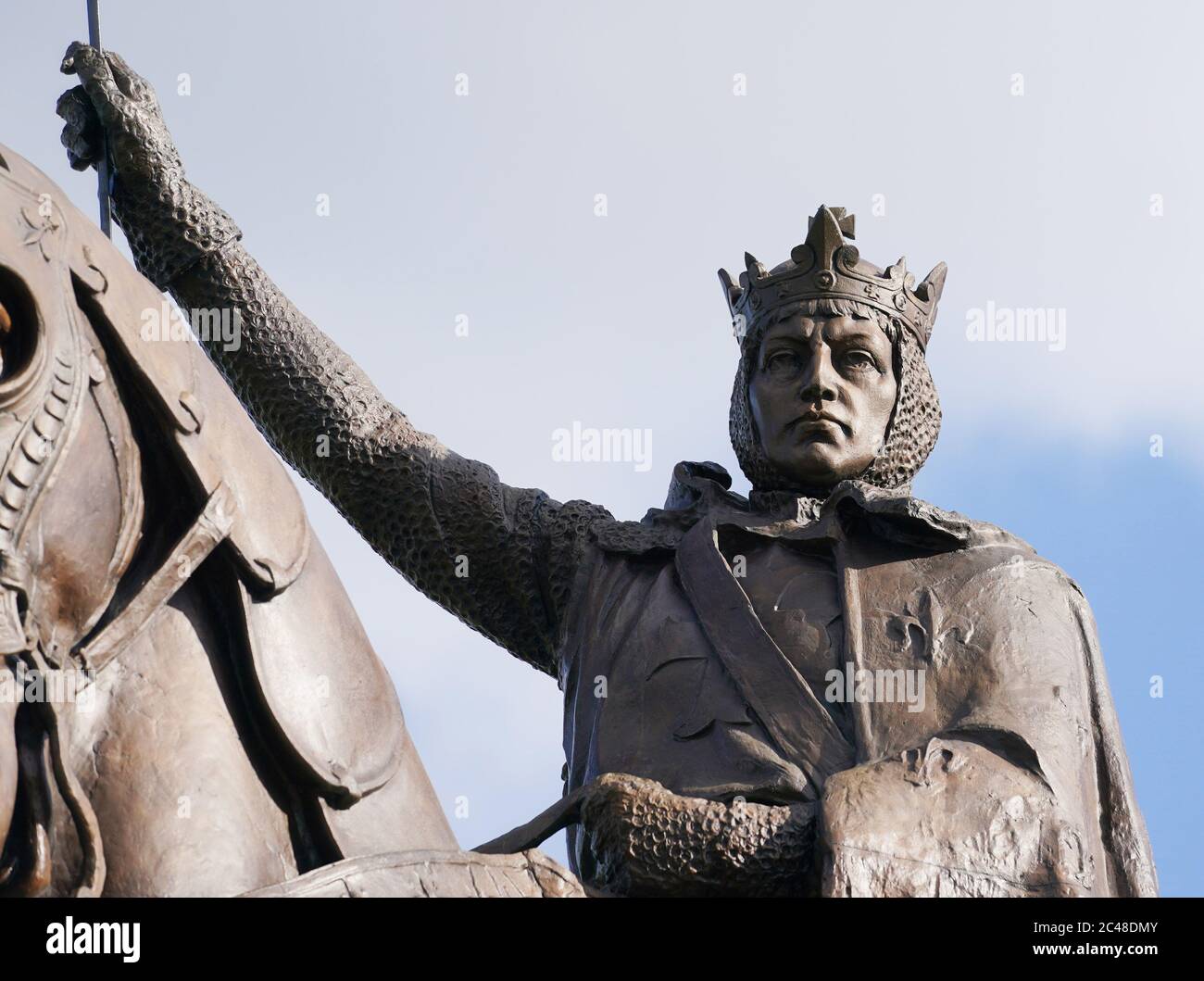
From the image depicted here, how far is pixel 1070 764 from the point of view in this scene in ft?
30.1

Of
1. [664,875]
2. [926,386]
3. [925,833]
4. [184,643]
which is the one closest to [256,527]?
[184,643]

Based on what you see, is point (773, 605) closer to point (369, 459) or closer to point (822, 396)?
point (822, 396)

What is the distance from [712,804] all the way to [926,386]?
2.49 m

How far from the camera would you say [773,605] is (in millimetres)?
9688

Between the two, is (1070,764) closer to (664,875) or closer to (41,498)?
(664,875)

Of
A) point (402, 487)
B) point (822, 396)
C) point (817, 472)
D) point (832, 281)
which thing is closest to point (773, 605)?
point (817, 472)

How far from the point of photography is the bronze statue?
341 inches

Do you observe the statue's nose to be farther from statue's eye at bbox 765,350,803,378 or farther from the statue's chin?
the statue's chin

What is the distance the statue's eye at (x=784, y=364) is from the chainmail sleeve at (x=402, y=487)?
0.83 meters

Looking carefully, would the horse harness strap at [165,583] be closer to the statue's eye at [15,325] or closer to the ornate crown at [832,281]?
the statue's eye at [15,325]

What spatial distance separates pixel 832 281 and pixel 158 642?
3.94 meters

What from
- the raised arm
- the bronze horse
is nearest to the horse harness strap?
the bronze horse

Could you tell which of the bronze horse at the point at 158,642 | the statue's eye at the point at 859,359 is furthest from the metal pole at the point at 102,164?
the statue's eye at the point at 859,359

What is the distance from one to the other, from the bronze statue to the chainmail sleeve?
0.04 ft
